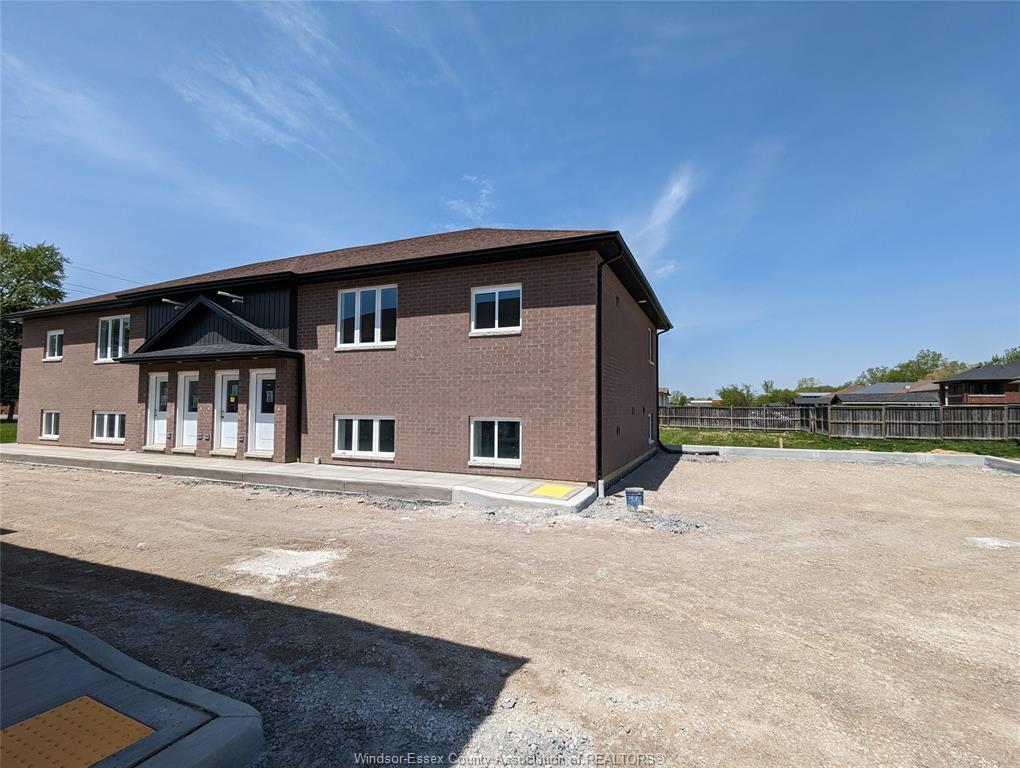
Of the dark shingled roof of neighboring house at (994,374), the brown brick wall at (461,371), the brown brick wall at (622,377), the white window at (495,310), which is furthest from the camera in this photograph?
the dark shingled roof of neighboring house at (994,374)

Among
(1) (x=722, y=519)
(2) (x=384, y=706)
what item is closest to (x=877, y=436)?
(1) (x=722, y=519)

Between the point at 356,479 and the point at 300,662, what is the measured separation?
275 inches

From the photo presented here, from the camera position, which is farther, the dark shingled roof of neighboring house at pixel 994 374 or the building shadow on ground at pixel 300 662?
the dark shingled roof of neighboring house at pixel 994 374

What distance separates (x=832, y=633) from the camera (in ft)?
13.2

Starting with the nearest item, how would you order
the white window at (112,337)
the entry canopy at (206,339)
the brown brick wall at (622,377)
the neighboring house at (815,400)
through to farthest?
the brown brick wall at (622,377) < the entry canopy at (206,339) < the white window at (112,337) < the neighboring house at (815,400)

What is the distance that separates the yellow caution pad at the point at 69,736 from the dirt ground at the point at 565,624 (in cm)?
61

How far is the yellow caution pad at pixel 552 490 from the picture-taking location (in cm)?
883

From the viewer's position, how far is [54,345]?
18375 millimetres

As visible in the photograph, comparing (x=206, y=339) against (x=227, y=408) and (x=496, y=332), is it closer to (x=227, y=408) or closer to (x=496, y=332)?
(x=227, y=408)

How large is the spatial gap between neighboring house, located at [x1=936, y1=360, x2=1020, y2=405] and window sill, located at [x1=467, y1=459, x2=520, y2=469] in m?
47.8

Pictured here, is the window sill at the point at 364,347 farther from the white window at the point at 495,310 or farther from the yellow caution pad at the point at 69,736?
the yellow caution pad at the point at 69,736

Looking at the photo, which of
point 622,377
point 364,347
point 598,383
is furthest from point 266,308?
point 622,377

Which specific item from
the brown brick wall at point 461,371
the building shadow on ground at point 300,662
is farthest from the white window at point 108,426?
the building shadow on ground at point 300,662

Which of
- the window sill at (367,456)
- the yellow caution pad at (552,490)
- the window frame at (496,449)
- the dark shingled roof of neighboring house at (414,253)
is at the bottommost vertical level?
the yellow caution pad at (552,490)
